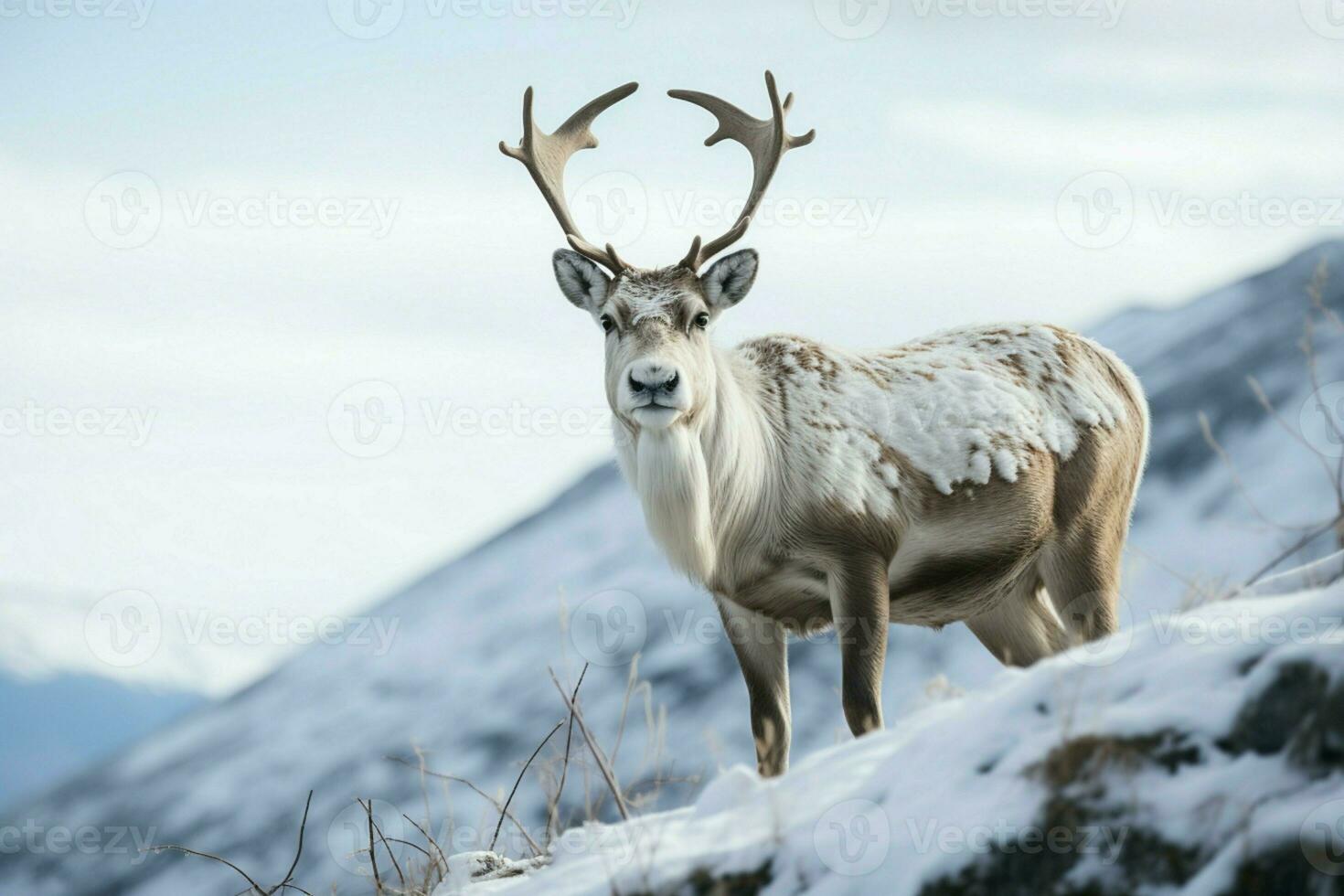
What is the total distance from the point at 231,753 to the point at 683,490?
3845 cm

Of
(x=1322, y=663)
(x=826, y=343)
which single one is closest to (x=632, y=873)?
(x=1322, y=663)

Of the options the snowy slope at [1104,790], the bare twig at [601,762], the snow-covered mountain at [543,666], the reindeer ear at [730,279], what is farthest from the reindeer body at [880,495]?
the snow-covered mountain at [543,666]

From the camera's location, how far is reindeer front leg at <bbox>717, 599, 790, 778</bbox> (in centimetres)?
610

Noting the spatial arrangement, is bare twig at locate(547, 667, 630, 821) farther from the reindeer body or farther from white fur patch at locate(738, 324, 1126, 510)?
white fur patch at locate(738, 324, 1126, 510)

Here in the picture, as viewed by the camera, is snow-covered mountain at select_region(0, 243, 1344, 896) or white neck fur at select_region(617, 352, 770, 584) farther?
snow-covered mountain at select_region(0, 243, 1344, 896)

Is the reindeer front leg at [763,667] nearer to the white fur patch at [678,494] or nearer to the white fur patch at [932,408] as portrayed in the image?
the white fur patch at [678,494]

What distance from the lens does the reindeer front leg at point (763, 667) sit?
6102 millimetres

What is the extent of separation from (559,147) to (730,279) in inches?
53.7

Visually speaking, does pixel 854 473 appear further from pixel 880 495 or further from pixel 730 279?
pixel 730 279

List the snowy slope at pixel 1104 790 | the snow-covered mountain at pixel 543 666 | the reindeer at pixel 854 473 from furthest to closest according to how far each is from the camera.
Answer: the snow-covered mountain at pixel 543 666 < the reindeer at pixel 854 473 < the snowy slope at pixel 1104 790

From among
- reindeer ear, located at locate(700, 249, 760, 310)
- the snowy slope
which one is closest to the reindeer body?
reindeer ear, located at locate(700, 249, 760, 310)

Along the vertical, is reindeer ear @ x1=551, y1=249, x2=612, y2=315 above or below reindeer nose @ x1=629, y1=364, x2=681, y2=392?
above

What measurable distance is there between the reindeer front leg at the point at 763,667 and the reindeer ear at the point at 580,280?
1.45m

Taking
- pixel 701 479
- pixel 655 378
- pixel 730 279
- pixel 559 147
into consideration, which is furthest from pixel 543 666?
pixel 655 378
